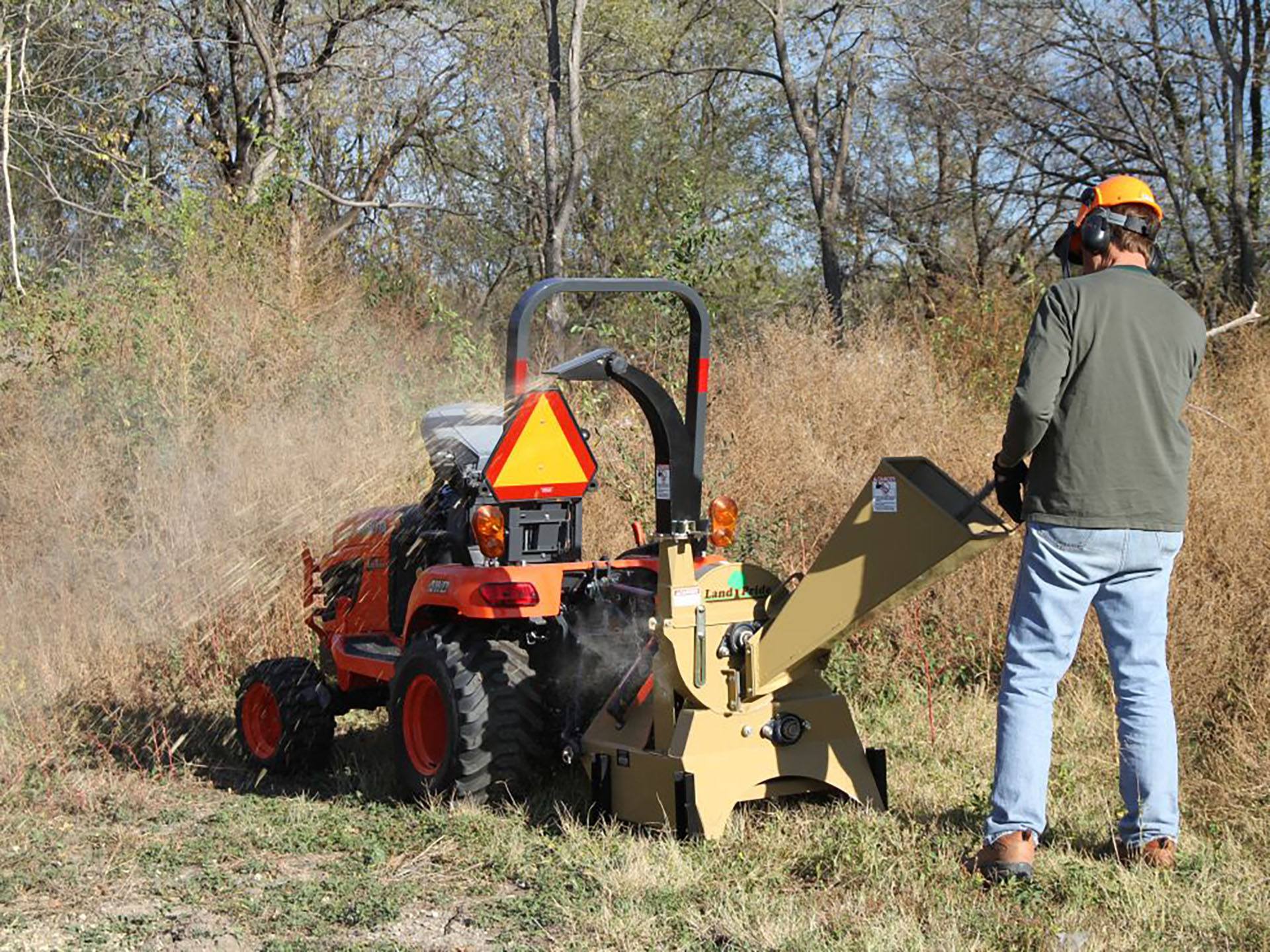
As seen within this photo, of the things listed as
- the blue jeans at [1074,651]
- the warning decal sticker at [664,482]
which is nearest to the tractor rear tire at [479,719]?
the warning decal sticker at [664,482]

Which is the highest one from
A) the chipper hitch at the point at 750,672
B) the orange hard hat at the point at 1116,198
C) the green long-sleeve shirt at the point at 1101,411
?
the orange hard hat at the point at 1116,198

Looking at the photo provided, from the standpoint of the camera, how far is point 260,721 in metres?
7.03

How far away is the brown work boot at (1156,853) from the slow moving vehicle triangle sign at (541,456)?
2602mm

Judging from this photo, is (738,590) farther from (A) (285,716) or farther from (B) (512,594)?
(A) (285,716)

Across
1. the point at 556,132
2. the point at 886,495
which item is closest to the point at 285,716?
the point at 886,495

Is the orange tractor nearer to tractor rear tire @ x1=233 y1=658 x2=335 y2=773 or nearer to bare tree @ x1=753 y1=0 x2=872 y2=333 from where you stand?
tractor rear tire @ x1=233 y1=658 x2=335 y2=773

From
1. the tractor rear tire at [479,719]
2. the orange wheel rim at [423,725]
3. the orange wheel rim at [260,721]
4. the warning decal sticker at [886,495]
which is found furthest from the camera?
the orange wheel rim at [260,721]

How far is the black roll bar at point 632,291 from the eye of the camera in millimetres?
5449

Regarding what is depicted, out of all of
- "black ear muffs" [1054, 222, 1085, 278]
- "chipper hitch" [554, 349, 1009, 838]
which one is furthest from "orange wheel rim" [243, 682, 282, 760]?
"black ear muffs" [1054, 222, 1085, 278]

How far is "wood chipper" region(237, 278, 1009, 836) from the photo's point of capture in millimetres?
4949

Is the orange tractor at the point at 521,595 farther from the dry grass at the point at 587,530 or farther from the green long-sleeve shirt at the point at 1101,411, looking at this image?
the green long-sleeve shirt at the point at 1101,411

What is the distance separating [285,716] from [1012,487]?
144 inches

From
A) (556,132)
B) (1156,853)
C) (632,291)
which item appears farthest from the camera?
(556,132)

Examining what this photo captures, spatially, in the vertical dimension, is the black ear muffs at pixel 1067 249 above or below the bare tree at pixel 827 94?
below
